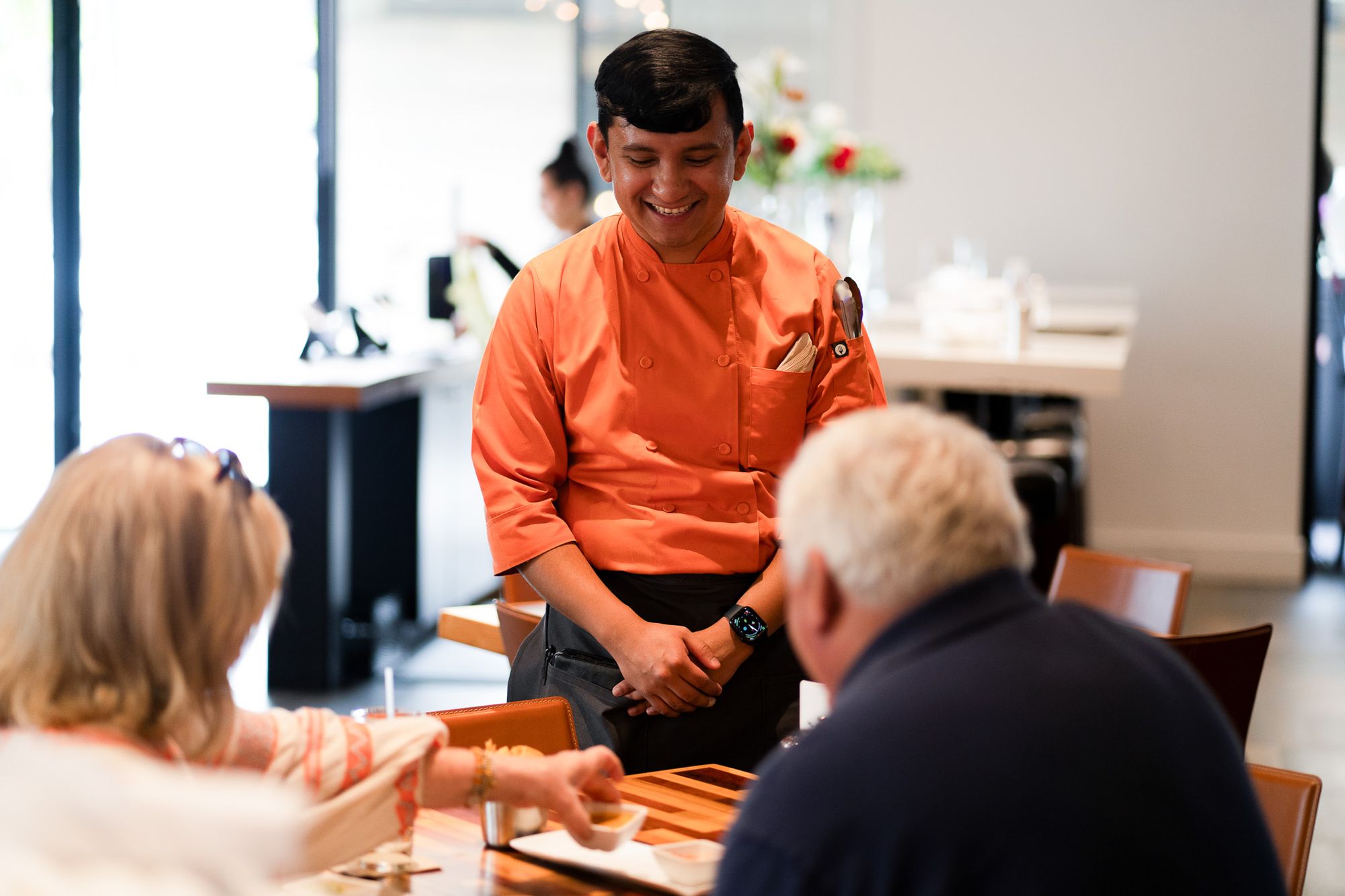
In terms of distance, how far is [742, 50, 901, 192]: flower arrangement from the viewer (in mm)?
5820

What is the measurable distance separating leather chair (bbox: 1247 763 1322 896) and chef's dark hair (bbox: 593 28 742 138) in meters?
1.11

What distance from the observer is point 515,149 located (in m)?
7.82

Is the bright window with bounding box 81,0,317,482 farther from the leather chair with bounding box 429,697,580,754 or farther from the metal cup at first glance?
the metal cup

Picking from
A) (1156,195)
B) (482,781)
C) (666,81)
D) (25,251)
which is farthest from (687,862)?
(1156,195)

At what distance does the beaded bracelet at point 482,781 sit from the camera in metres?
1.50

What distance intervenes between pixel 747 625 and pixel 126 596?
1.09 m

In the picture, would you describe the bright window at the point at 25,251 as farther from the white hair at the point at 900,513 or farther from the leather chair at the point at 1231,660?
the white hair at the point at 900,513

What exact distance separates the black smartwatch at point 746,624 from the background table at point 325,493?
2766 millimetres

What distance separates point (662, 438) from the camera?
217 centimetres

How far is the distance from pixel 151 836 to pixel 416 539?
486 cm

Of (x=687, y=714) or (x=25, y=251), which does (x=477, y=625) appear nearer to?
(x=687, y=714)

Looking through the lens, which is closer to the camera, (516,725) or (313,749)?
(313,749)

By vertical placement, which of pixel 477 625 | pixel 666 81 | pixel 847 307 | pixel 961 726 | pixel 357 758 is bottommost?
pixel 477 625

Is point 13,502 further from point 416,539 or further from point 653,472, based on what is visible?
point 653,472
